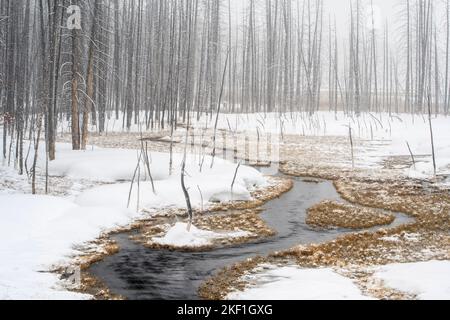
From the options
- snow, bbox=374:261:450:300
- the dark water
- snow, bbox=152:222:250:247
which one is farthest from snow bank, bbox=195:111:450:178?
snow, bbox=374:261:450:300

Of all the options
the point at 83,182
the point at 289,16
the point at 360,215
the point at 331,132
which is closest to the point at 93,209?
the point at 83,182

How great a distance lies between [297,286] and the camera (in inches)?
269

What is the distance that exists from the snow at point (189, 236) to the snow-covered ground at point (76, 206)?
4 cm

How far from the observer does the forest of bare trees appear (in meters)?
17.7

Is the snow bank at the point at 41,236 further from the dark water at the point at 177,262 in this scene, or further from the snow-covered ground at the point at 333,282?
the snow-covered ground at the point at 333,282

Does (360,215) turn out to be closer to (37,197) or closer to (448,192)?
(448,192)

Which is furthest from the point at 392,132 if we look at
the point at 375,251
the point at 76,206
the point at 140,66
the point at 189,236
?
the point at 76,206

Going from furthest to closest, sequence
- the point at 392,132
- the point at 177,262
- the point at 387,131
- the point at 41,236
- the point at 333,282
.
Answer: the point at 387,131 → the point at 392,132 → the point at 41,236 → the point at 177,262 → the point at 333,282

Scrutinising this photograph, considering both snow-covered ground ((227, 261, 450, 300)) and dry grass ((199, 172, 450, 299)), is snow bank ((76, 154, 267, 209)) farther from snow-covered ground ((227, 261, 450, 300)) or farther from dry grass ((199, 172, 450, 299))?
snow-covered ground ((227, 261, 450, 300))

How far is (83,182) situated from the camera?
14.6 metres

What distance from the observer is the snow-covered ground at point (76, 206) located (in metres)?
7.35

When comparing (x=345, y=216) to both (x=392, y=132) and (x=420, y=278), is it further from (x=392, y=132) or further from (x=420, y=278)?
(x=392, y=132)

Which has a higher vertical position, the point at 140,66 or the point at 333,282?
the point at 140,66

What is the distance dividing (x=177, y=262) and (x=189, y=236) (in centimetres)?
127
